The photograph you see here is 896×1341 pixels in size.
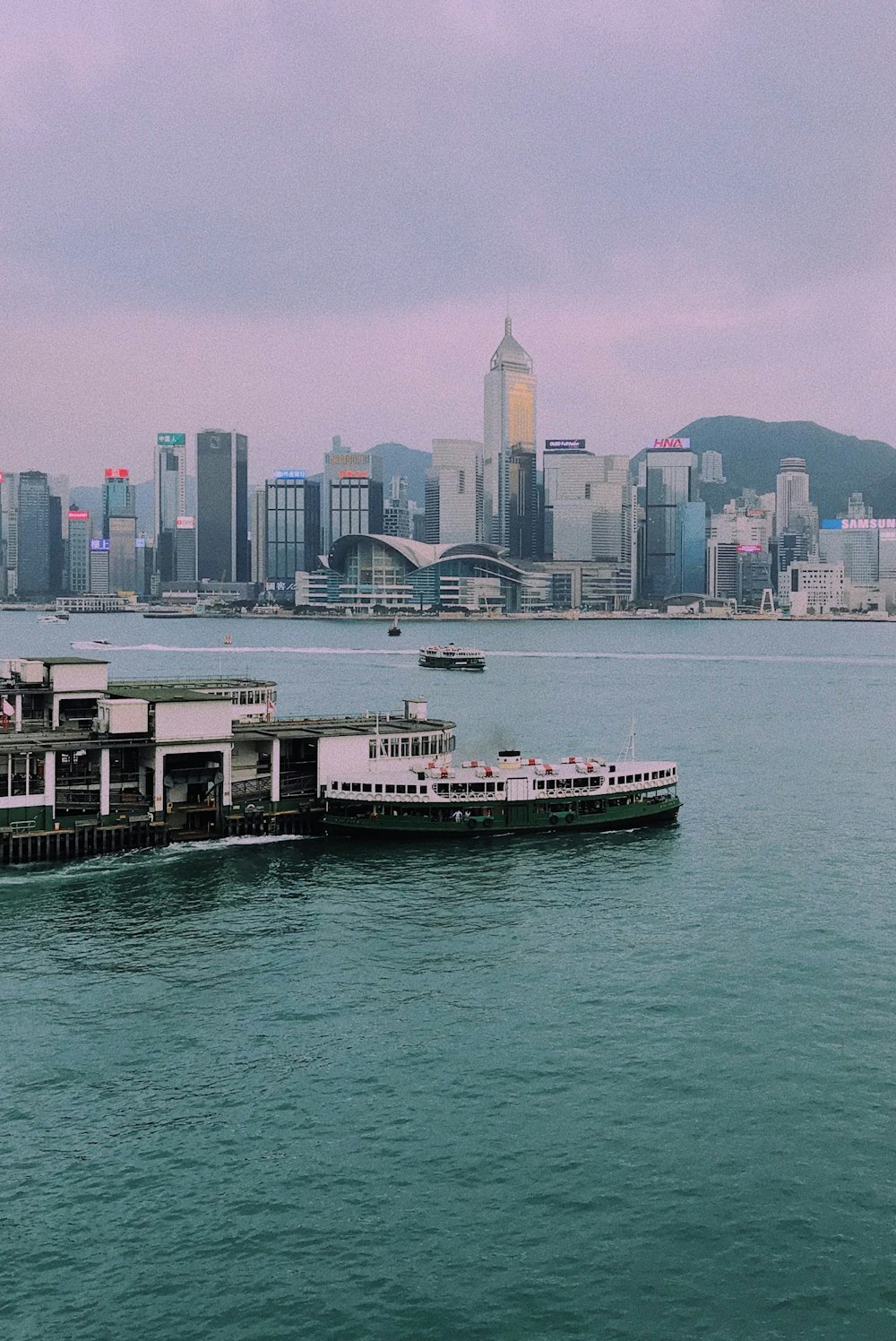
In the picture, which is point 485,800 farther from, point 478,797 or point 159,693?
point 159,693

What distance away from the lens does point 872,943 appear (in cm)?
4369

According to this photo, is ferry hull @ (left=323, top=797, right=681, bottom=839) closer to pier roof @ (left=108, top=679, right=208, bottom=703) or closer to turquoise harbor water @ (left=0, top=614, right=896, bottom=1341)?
turquoise harbor water @ (left=0, top=614, right=896, bottom=1341)

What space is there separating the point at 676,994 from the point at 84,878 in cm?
2712

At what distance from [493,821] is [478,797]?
149 centimetres

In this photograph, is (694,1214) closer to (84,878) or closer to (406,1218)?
(406,1218)

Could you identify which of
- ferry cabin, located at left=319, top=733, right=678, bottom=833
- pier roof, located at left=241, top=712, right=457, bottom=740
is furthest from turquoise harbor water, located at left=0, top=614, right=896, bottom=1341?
pier roof, located at left=241, top=712, right=457, bottom=740

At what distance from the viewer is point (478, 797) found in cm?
6259

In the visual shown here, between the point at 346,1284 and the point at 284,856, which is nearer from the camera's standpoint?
the point at 346,1284

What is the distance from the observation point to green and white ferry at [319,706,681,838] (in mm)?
61656

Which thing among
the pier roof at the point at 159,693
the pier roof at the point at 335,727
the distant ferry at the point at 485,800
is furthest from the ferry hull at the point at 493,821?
the pier roof at the point at 159,693

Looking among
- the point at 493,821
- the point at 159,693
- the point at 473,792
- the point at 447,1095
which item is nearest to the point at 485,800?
the point at 473,792

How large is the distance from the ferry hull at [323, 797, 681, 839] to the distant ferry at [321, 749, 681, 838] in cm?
5

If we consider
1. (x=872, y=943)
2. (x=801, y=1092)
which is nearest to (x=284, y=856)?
(x=872, y=943)

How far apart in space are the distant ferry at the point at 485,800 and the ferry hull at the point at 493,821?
0.05 m
